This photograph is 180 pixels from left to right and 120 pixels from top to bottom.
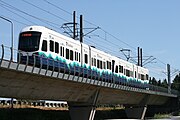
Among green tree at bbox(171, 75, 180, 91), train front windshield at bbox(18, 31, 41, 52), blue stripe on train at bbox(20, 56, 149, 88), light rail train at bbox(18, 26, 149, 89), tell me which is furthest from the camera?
green tree at bbox(171, 75, 180, 91)

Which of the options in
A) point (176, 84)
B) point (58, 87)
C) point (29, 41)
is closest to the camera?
point (29, 41)

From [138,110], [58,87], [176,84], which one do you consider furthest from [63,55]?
[176,84]

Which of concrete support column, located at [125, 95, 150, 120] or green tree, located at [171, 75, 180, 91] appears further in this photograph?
green tree, located at [171, 75, 180, 91]

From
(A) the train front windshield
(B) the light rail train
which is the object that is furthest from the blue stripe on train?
(A) the train front windshield

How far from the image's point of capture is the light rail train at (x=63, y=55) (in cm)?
3167

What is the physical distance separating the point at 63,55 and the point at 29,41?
12.7 feet

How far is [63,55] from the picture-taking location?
35.2 metres

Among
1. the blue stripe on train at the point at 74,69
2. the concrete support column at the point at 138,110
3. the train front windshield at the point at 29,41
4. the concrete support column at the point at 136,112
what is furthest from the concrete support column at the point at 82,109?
the concrete support column at the point at 138,110

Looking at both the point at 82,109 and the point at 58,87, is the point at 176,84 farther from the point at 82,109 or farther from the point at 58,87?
the point at 58,87

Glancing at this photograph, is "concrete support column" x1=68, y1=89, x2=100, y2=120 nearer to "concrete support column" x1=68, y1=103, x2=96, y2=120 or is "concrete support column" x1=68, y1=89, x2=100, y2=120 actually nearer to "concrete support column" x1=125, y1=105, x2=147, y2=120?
"concrete support column" x1=68, y1=103, x2=96, y2=120

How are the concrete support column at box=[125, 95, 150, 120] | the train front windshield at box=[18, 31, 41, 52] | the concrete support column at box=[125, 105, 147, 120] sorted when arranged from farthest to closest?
the concrete support column at box=[125, 95, 150, 120], the concrete support column at box=[125, 105, 147, 120], the train front windshield at box=[18, 31, 41, 52]

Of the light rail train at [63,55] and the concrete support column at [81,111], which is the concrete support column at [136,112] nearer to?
the light rail train at [63,55]

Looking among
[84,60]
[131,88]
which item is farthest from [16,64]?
[131,88]

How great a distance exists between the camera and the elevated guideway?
27.5m
